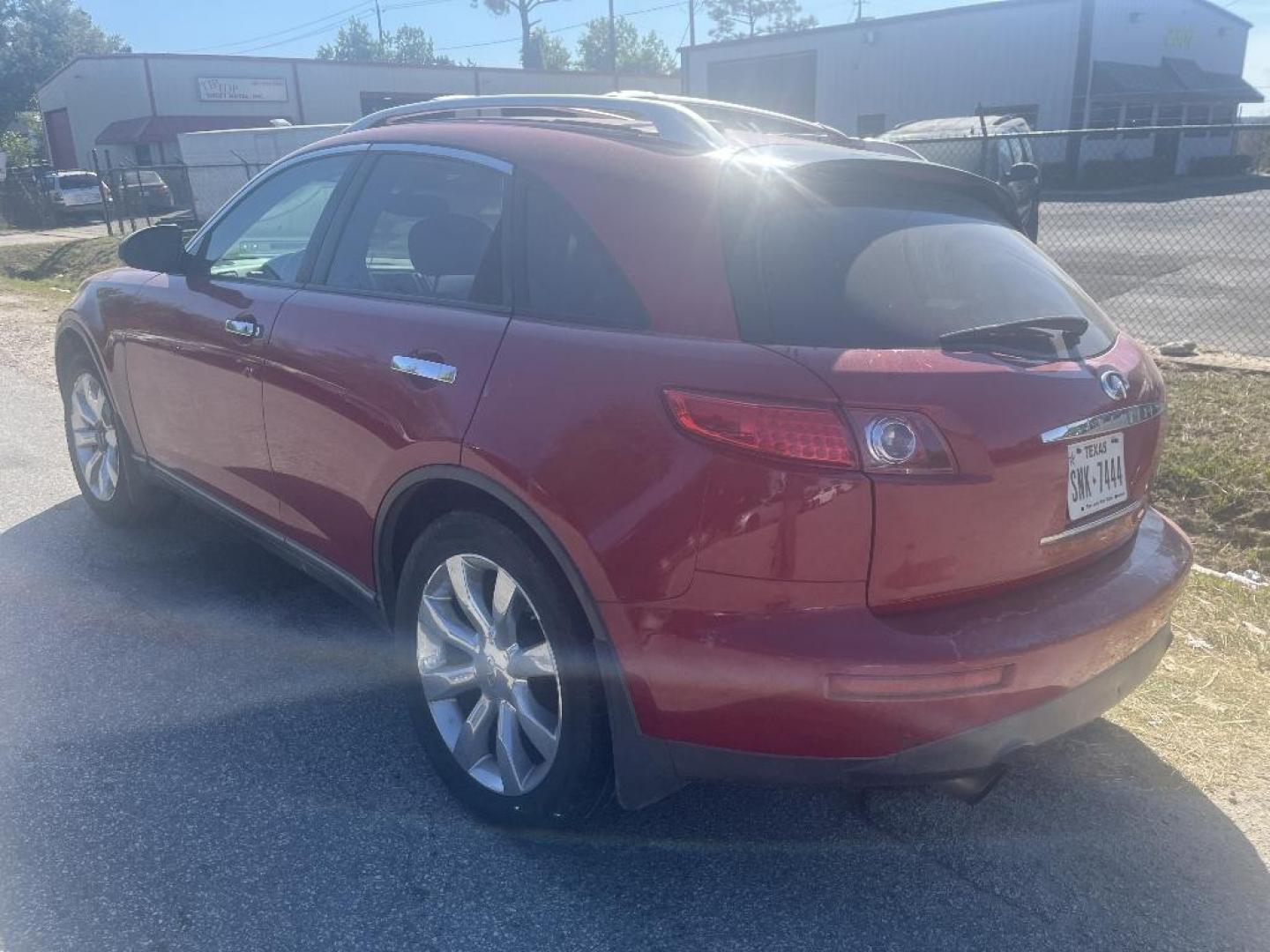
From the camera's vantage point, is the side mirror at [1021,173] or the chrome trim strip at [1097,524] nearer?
the chrome trim strip at [1097,524]

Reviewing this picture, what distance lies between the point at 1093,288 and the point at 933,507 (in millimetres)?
11240

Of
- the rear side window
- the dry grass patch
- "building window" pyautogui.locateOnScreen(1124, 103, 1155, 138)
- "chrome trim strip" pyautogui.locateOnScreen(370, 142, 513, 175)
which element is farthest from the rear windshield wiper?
"building window" pyautogui.locateOnScreen(1124, 103, 1155, 138)

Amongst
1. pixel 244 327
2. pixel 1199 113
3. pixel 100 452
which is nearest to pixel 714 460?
pixel 244 327

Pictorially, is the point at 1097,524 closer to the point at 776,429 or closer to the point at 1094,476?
the point at 1094,476

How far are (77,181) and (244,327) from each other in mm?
35064

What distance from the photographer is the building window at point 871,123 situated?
1444 inches

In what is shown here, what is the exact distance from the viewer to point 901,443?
2.34 meters

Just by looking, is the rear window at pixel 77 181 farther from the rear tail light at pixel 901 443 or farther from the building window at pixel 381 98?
the rear tail light at pixel 901 443

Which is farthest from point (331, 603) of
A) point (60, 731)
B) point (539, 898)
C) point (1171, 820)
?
point (1171, 820)

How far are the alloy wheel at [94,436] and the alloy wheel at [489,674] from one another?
104 inches

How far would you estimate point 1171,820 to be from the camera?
3.07m

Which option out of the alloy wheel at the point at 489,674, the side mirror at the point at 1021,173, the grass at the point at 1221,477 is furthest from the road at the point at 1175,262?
the alloy wheel at the point at 489,674

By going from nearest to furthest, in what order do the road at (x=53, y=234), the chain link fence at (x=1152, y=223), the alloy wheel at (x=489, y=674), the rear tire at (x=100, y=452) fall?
the alloy wheel at (x=489, y=674) → the rear tire at (x=100, y=452) → the chain link fence at (x=1152, y=223) → the road at (x=53, y=234)

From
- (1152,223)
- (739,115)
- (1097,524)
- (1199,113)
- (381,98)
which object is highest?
(739,115)
